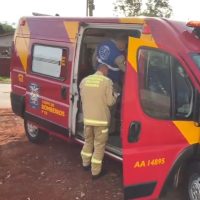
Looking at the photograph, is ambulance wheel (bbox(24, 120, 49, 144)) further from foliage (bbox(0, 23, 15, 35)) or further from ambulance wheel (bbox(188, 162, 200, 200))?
foliage (bbox(0, 23, 15, 35))

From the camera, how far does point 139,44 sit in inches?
210

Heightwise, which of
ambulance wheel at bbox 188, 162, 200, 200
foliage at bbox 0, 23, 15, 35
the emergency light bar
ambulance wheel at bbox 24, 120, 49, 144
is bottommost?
foliage at bbox 0, 23, 15, 35

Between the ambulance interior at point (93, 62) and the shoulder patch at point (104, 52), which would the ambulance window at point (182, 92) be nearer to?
the ambulance interior at point (93, 62)

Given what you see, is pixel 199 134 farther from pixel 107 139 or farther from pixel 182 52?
pixel 107 139

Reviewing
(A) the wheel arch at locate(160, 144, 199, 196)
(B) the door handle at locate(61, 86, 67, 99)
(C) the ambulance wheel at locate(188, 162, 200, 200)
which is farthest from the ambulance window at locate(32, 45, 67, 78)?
(C) the ambulance wheel at locate(188, 162, 200, 200)

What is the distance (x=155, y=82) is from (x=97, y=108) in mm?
1308

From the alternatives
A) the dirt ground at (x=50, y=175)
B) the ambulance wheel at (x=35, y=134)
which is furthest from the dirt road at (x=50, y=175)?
the ambulance wheel at (x=35, y=134)

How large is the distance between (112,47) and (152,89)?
5.20 ft

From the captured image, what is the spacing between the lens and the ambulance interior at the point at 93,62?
705 cm

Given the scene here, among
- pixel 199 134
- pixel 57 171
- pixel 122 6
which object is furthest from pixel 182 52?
pixel 122 6

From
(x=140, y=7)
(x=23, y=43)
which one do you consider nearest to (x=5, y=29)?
(x=140, y=7)

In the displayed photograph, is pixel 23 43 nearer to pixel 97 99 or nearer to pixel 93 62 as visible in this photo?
pixel 93 62

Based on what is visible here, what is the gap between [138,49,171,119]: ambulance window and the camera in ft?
17.6

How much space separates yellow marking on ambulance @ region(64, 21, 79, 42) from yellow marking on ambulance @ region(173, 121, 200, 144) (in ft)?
8.38
